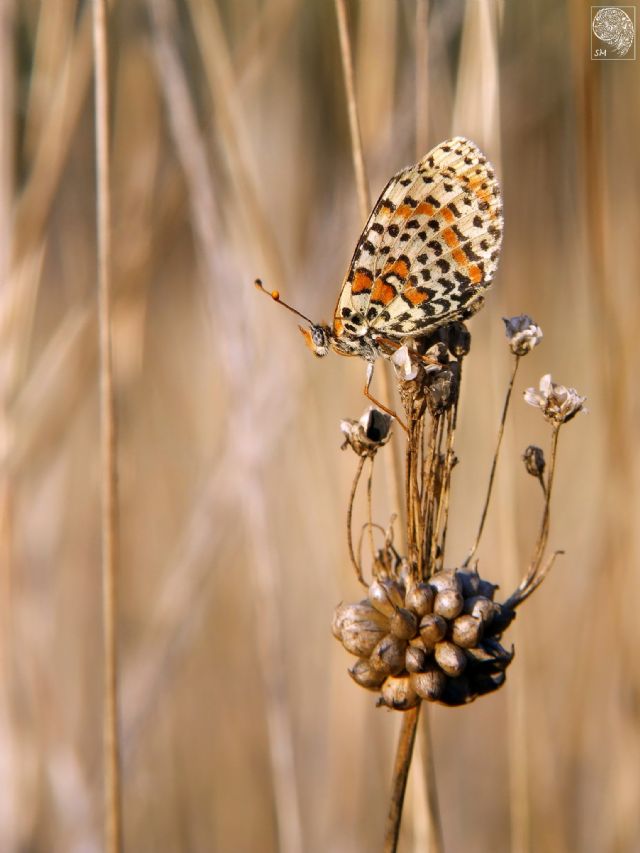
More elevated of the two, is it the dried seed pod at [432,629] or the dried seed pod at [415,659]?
the dried seed pod at [432,629]

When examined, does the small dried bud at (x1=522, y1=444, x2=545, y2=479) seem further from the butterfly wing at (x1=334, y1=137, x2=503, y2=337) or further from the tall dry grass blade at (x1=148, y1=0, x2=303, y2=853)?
the tall dry grass blade at (x1=148, y1=0, x2=303, y2=853)

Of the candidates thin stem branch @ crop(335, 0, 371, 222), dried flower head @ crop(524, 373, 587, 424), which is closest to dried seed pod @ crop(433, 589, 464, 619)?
dried flower head @ crop(524, 373, 587, 424)

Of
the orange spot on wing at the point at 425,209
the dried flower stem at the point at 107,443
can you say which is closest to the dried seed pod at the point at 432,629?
the dried flower stem at the point at 107,443

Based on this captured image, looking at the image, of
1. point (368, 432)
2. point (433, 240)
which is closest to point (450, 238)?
point (433, 240)

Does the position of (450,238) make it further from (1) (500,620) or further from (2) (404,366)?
(1) (500,620)

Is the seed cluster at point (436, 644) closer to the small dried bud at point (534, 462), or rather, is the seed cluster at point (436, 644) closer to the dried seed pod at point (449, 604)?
the dried seed pod at point (449, 604)

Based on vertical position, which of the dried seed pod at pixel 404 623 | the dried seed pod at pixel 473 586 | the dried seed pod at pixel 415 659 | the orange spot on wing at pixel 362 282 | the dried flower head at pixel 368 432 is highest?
the orange spot on wing at pixel 362 282
